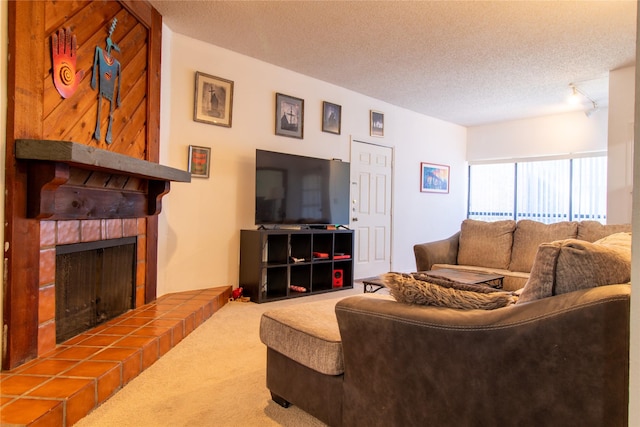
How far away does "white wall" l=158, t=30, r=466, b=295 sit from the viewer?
3410 millimetres

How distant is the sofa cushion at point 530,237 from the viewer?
355cm

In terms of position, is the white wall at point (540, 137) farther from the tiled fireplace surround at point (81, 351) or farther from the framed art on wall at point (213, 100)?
the tiled fireplace surround at point (81, 351)

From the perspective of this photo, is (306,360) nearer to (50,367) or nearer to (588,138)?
(50,367)

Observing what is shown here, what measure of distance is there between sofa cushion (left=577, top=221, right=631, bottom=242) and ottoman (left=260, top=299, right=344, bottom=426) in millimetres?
2758

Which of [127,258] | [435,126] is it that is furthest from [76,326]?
Answer: [435,126]

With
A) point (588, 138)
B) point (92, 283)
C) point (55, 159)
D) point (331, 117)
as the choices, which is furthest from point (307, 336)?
point (588, 138)

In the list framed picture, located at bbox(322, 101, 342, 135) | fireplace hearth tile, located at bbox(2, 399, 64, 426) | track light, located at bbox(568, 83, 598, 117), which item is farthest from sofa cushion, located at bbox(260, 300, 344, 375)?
track light, located at bbox(568, 83, 598, 117)

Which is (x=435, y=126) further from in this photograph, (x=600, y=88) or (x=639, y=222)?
(x=639, y=222)

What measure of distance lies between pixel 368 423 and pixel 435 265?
286cm

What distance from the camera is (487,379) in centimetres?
102

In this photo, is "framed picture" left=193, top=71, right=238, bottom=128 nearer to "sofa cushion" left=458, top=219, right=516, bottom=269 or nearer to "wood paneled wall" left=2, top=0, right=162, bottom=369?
"wood paneled wall" left=2, top=0, right=162, bottom=369

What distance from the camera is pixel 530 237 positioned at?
12.3 feet

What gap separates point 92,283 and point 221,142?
1.88 meters

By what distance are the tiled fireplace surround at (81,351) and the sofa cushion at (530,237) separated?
3084mm
